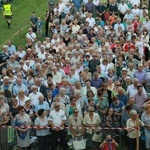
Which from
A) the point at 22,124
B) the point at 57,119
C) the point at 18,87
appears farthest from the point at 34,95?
the point at 57,119

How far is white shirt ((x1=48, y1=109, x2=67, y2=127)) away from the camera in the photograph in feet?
46.0

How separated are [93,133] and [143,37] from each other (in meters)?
7.40

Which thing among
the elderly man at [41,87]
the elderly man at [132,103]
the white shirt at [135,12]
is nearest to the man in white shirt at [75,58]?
the elderly man at [41,87]

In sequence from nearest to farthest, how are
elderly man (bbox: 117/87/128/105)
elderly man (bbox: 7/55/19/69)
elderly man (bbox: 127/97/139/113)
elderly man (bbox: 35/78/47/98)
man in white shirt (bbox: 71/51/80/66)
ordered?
elderly man (bbox: 127/97/139/113), elderly man (bbox: 117/87/128/105), elderly man (bbox: 35/78/47/98), man in white shirt (bbox: 71/51/80/66), elderly man (bbox: 7/55/19/69)

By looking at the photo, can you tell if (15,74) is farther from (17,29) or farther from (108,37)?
(17,29)

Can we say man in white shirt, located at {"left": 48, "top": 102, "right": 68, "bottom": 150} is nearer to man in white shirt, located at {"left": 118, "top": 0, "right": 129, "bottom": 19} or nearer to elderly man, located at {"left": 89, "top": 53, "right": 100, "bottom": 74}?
elderly man, located at {"left": 89, "top": 53, "right": 100, "bottom": 74}

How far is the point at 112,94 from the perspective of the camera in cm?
1542

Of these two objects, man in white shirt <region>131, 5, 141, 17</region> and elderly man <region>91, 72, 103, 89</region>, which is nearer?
elderly man <region>91, 72, 103, 89</region>

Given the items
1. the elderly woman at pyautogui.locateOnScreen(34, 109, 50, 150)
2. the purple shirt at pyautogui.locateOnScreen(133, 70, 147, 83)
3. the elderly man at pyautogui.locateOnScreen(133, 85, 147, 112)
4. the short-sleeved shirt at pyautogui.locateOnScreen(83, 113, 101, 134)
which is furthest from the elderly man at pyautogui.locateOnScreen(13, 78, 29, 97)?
the purple shirt at pyautogui.locateOnScreen(133, 70, 147, 83)

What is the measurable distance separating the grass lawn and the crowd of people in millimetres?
2976

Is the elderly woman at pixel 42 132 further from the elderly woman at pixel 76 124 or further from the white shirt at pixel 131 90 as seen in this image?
the white shirt at pixel 131 90

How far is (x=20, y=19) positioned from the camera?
29.2m

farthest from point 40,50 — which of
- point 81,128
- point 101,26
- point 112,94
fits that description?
point 81,128

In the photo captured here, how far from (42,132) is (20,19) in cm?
1619
